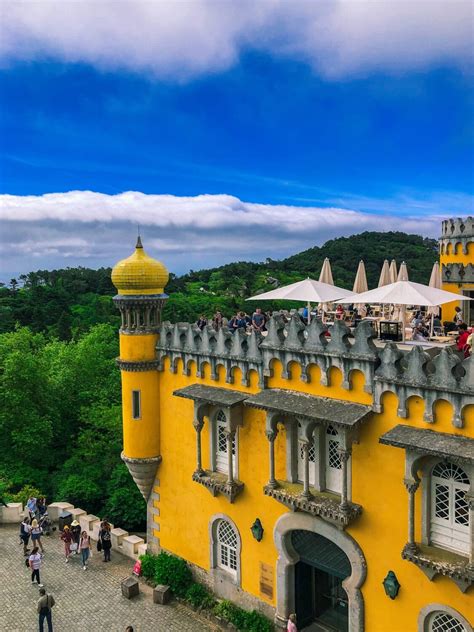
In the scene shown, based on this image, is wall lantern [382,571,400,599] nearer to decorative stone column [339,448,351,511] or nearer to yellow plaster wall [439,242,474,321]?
decorative stone column [339,448,351,511]

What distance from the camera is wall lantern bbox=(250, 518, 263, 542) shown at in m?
19.1

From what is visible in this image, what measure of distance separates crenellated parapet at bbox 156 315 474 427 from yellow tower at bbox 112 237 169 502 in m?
0.81

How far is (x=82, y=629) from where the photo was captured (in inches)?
766

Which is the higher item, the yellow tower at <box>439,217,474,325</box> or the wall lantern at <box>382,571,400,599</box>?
the yellow tower at <box>439,217,474,325</box>

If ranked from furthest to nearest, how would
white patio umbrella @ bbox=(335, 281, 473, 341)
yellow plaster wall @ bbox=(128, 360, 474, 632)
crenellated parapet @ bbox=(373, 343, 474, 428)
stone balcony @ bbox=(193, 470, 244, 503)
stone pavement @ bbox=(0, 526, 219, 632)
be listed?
1. stone pavement @ bbox=(0, 526, 219, 632)
2. stone balcony @ bbox=(193, 470, 244, 503)
3. white patio umbrella @ bbox=(335, 281, 473, 341)
4. yellow plaster wall @ bbox=(128, 360, 474, 632)
5. crenellated parapet @ bbox=(373, 343, 474, 428)

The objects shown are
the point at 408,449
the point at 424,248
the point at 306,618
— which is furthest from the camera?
the point at 424,248

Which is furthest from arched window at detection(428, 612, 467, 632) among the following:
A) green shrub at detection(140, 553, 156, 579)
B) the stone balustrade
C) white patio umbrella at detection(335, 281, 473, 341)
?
the stone balustrade

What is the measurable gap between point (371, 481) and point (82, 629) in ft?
40.6

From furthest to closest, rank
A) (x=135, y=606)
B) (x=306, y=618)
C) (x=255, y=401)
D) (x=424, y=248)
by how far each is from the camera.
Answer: (x=424, y=248) < (x=135, y=606) < (x=306, y=618) < (x=255, y=401)

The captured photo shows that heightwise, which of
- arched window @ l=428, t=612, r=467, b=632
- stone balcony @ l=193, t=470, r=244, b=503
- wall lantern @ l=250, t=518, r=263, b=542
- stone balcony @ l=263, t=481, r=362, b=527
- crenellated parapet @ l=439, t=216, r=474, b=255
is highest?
crenellated parapet @ l=439, t=216, r=474, b=255

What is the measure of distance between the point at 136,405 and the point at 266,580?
28.2 feet

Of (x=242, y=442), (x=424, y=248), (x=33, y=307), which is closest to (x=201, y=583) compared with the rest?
(x=242, y=442)

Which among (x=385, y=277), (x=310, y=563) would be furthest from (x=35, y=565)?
(x=385, y=277)

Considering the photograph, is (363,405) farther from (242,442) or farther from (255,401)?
(242,442)
